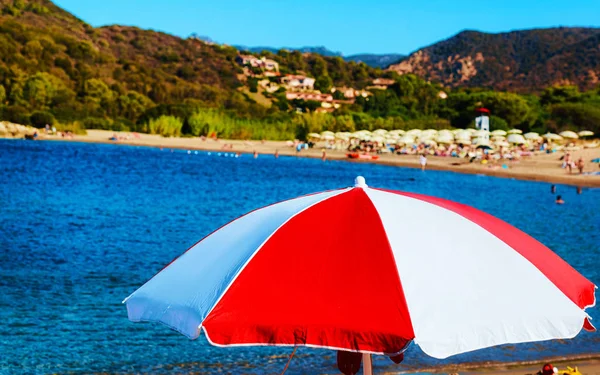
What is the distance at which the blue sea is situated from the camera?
30.0 ft

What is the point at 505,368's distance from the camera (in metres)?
8.40

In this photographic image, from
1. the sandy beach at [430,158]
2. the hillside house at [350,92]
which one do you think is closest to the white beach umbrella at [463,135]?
the sandy beach at [430,158]

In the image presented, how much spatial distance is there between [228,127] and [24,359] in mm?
67887

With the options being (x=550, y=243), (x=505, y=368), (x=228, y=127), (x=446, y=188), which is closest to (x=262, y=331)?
(x=505, y=368)

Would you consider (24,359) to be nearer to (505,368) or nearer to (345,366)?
(505,368)

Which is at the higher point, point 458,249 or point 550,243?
point 458,249

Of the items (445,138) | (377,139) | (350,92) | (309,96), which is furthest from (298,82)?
(445,138)

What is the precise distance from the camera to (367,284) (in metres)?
3.33

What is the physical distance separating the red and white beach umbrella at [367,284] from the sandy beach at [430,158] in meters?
36.0

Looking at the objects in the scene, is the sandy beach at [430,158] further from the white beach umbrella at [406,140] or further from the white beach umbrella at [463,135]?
the white beach umbrella at [463,135]

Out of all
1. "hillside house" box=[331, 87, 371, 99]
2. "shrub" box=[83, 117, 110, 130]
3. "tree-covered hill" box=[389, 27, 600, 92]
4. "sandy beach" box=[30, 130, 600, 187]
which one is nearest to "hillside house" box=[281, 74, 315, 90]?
"hillside house" box=[331, 87, 371, 99]

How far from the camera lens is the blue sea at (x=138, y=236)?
9156mm

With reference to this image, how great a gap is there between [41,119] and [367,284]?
73.1 meters

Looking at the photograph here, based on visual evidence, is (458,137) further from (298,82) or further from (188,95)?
(298,82)
